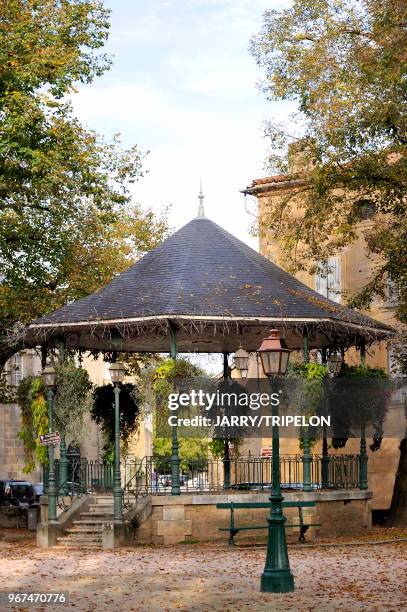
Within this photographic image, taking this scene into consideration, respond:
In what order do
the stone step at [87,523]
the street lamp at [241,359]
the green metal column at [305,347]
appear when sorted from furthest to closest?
the street lamp at [241,359] → the green metal column at [305,347] → the stone step at [87,523]

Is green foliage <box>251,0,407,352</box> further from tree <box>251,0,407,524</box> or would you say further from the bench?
the bench

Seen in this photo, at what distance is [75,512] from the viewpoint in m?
25.7

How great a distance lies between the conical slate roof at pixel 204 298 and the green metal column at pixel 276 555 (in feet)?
28.0

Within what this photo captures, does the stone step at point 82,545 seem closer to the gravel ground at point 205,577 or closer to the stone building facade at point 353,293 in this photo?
the gravel ground at point 205,577

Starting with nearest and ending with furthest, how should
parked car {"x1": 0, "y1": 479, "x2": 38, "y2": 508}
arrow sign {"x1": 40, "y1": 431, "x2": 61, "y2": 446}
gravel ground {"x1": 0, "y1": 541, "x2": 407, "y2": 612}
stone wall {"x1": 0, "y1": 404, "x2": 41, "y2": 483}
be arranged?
gravel ground {"x1": 0, "y1": 541, "x2": 407, "y2": 612} < arrow sign {"x1": 40, "y1": 431, "x2": 61, "y2": 446} < parked car {"x1": 0, "y1": 479, "x2": 38, "y2": 508} < stone wall {"x1": 0, "y1": 404, "x2": 41, "y2": 483}

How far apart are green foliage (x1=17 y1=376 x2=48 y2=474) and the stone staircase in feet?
4.69

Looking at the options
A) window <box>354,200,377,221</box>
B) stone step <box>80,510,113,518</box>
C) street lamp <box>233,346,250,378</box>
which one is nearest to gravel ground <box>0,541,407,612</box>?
stone step <box>80,510,113,518</box>

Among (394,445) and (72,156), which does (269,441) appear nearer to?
(394,445)

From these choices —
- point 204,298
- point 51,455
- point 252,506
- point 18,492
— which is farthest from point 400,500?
point 18,492

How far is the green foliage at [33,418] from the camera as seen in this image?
26.0 m

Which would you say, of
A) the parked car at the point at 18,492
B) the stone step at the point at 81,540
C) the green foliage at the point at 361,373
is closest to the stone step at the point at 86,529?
the stone step at the point at 81,540

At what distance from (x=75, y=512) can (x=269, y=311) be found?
5871mm

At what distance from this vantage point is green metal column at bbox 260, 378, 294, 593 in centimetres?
1609

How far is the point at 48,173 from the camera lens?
27531 millimetres
